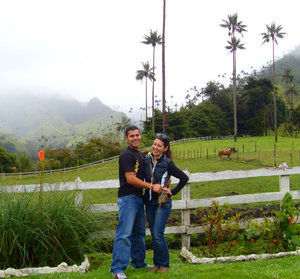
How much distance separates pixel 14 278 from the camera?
3.39 meters

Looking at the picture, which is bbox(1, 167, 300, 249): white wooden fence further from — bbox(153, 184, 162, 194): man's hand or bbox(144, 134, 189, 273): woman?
bbox(153, 184, 162, 194): man's hand

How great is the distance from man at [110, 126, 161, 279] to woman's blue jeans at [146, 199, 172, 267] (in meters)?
0.15

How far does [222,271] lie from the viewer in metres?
3.64

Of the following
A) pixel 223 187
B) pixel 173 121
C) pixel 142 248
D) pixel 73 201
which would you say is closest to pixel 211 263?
pixel 142 248

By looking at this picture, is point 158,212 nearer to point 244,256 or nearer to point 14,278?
point 244,256

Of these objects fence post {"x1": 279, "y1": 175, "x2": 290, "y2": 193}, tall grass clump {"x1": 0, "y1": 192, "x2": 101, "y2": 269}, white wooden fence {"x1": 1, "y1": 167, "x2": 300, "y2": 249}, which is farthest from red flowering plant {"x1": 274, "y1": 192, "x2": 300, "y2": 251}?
tall grass clump {"x1": 0, "y1": 192, "x2": 101, "y2": 269}

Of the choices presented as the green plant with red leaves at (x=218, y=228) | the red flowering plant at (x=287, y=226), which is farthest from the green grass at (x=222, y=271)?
the green plant with red leaves at (x=218, y=228)

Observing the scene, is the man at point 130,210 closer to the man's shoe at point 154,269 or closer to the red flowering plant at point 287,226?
the man's shoe at point 154,269

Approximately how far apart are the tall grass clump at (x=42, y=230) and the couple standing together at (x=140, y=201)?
2.03 feet

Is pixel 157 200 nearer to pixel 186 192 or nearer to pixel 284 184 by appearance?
pixel 186 192

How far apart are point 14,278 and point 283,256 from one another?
3.42 meters

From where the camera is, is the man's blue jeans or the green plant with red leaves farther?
the green plant with red leaves

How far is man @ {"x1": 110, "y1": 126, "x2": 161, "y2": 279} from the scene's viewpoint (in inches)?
141

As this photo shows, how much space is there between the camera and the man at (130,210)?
3.59 metres
